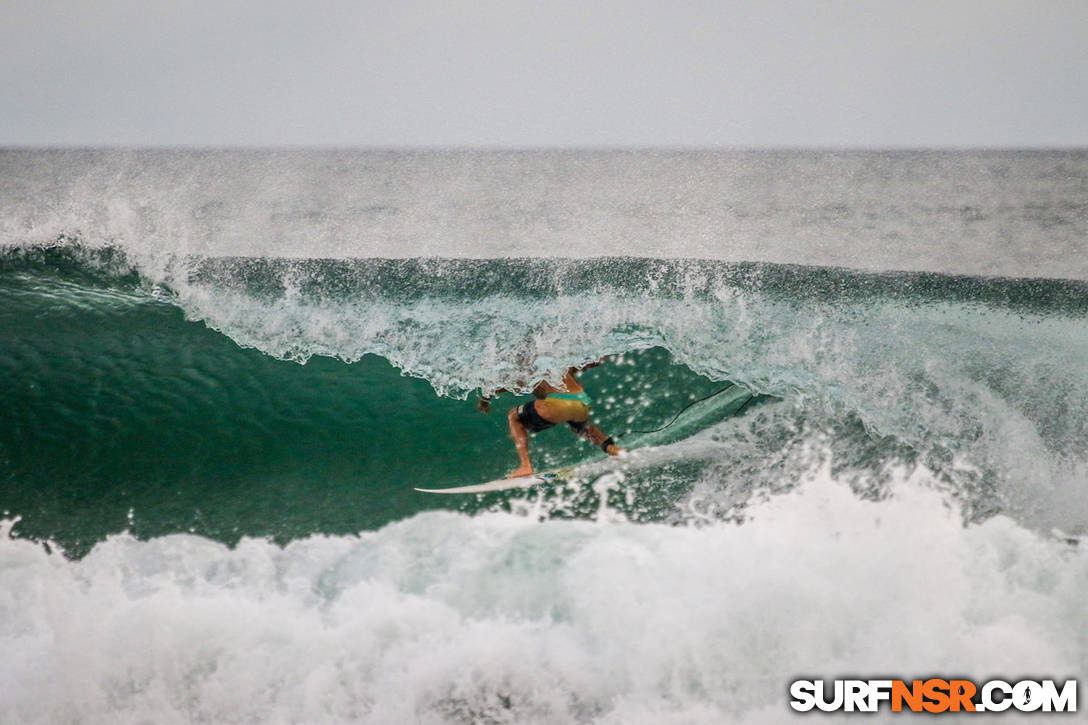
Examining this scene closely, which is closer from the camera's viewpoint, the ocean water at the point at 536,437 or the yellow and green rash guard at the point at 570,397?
the ocean water at the point at 536,437

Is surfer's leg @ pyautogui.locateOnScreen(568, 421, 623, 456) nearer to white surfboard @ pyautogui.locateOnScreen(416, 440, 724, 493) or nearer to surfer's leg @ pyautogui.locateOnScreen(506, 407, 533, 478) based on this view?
white surfboard @ pyautogui.locateOnScreen(416, 440, 724, 493)

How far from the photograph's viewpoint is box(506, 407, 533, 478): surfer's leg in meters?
3.02

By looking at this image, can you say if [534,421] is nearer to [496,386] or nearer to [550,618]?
[496,386]

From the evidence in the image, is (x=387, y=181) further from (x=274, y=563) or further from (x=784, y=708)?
(x=784, y=708)

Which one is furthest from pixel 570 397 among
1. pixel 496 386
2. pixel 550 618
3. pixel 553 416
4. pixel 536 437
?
pixel 550 618

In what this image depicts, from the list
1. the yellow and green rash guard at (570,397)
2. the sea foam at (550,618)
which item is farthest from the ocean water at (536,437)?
the yellow and green rash guard at (570,397)

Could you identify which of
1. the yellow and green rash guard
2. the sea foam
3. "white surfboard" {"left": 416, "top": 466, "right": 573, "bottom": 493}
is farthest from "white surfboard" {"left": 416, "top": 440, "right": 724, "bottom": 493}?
the yellow and green rash guard

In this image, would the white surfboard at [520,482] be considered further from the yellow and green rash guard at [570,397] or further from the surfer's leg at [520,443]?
the yellow and green rash guard at [570,397]

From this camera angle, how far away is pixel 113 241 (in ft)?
12.3

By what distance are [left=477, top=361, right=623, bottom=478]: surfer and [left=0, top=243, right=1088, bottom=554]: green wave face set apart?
49 mm

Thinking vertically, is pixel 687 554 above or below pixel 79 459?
below

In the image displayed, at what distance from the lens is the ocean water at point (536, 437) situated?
8.37ft

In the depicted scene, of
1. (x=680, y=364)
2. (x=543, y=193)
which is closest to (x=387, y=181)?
(x=543, y=193)

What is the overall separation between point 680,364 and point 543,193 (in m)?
1.03
